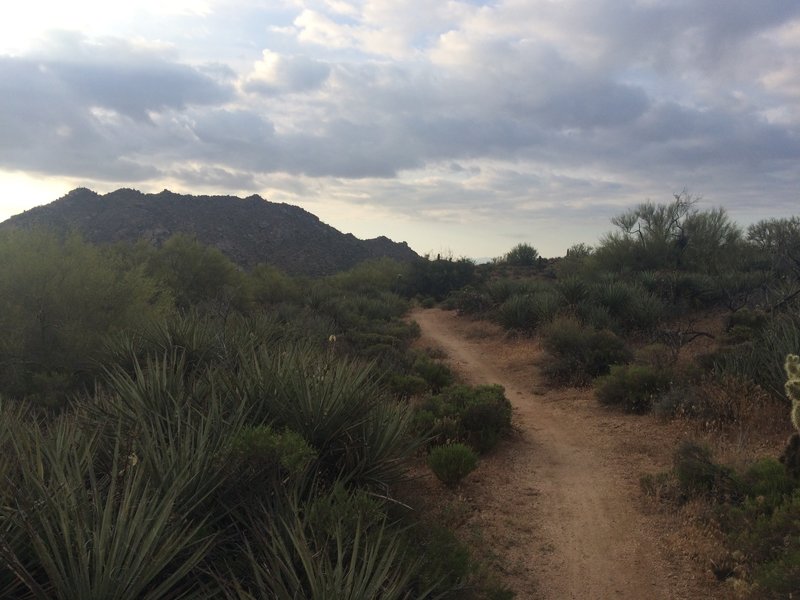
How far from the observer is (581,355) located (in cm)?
1120

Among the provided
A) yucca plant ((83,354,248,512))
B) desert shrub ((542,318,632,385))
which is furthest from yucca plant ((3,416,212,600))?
desert shrub ((542,318,632,385))

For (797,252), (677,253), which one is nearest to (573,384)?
(797,252)

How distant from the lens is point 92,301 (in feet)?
32.7

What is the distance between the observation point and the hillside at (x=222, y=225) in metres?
45.5

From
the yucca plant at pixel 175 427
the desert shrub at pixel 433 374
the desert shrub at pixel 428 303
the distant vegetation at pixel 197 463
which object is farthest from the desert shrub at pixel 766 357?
the desert shrub at pixel 428 303

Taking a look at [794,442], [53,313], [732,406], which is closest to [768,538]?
[794,442]

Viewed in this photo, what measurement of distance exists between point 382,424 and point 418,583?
1.56 meters

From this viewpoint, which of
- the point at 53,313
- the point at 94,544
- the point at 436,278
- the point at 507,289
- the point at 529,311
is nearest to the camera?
the point at 94,544

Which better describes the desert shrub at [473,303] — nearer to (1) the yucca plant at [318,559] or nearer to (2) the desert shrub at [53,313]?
(2) the desert shrub at [53,313]

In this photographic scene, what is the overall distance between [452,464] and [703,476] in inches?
96.0

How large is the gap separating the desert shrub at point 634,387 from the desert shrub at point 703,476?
9.15 ft

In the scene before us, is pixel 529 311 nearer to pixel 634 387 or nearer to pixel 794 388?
pixel 634 387

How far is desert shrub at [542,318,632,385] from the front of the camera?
1084 centimetres

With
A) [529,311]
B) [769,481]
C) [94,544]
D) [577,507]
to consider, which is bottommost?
[577,507]
